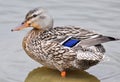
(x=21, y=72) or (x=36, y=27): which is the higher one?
(x=36, y=27)

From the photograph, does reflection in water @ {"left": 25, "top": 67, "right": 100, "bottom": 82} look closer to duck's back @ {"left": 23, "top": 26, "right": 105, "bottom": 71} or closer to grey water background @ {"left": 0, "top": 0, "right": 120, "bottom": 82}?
grey water background @ {"left": 0, "top": 0, "right": 120, "bottom": 82}

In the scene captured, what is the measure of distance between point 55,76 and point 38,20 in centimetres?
84

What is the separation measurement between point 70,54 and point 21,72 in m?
0.77

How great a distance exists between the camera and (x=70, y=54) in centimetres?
839

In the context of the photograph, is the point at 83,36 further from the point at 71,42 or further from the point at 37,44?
the point at 37,44

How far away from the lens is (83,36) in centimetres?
838

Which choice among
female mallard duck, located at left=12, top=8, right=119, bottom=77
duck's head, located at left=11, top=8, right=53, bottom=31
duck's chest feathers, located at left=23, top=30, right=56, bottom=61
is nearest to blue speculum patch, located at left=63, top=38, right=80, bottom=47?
female mallard duck, located at left=12, top=8, right=119, bottom=77

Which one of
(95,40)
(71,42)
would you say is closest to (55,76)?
(71,42)

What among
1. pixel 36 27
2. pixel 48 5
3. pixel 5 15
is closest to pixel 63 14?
pixel 48 5

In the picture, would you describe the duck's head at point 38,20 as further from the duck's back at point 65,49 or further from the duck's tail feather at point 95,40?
the duck's tail feather at point 95,40

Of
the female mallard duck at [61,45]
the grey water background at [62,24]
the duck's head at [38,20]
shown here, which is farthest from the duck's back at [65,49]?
the grey water background at [62,24]

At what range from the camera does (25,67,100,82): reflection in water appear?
28.2 ft

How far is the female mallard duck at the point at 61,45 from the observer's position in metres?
8.29

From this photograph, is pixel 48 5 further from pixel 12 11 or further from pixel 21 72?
pixel 21 72
